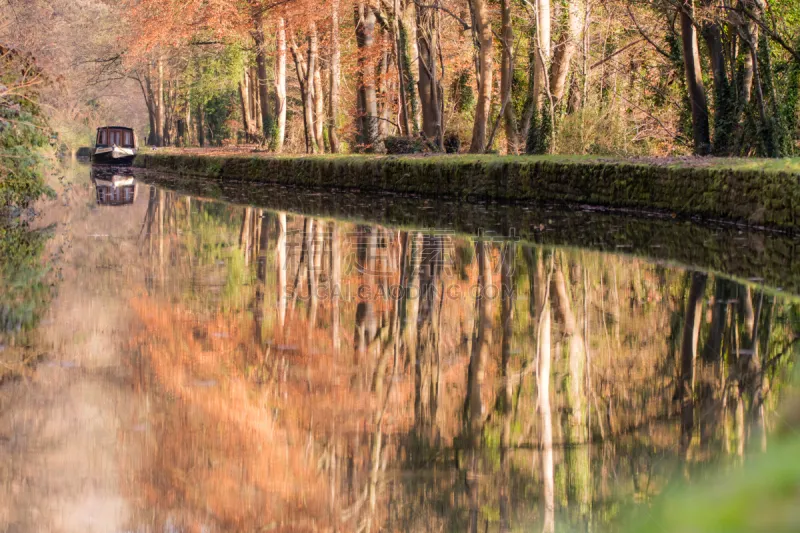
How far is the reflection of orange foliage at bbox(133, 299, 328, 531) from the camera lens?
404cm

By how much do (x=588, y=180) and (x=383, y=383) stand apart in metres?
15.5

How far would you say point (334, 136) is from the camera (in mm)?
40312

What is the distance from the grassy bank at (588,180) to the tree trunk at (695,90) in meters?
3.98

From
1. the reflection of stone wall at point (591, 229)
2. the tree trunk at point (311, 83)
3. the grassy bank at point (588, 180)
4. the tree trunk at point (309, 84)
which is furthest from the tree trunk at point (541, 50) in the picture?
the tree trunk at point (309, 84)

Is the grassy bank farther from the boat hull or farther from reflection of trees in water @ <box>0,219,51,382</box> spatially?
the boat hull

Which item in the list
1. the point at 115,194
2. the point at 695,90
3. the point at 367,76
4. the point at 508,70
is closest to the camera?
the point at 695,90

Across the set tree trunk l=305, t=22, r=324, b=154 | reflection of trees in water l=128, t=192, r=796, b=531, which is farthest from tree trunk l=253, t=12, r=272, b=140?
reflection of trees in water l=128, t=192, r=796, b=531

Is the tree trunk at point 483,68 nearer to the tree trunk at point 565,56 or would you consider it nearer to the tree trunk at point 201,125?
the tree trunk at point 565,56

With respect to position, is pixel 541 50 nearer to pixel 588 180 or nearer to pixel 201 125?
pixel 588 180

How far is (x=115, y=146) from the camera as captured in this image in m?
59.6

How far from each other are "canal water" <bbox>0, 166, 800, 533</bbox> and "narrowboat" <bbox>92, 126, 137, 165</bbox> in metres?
48.0

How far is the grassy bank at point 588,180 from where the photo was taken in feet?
51.6

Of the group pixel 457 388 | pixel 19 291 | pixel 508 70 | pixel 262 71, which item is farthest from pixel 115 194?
pixel 457 388

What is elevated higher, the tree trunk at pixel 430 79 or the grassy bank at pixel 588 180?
the tree trunk at pixel 430 79
